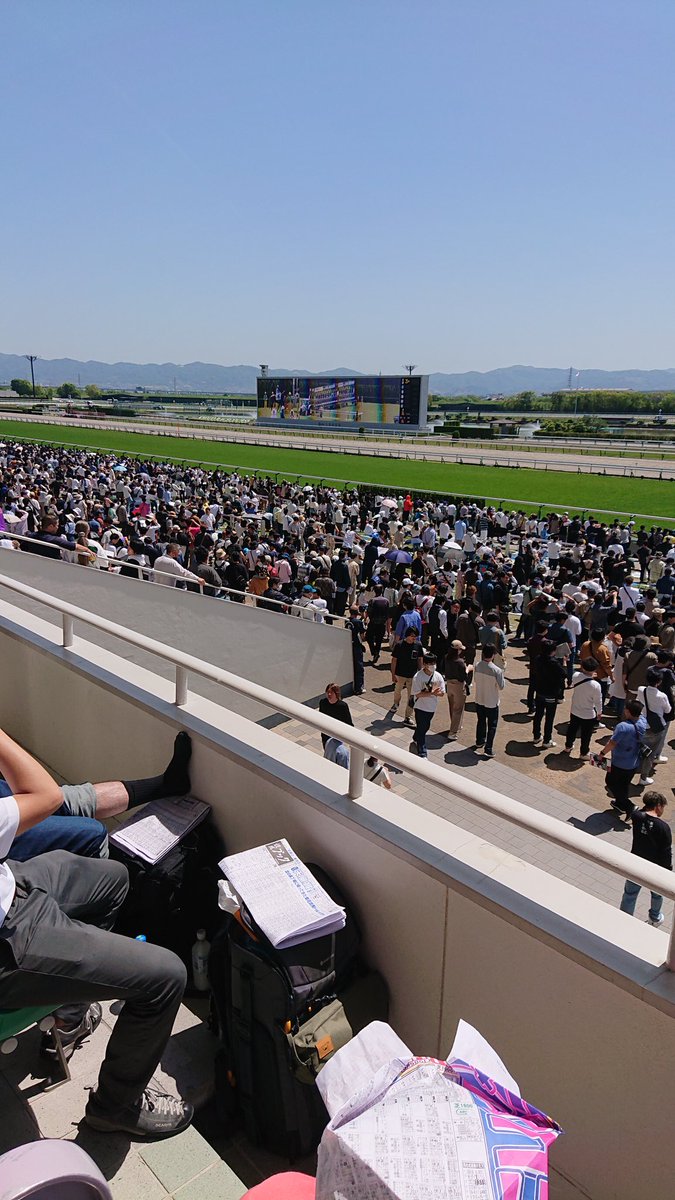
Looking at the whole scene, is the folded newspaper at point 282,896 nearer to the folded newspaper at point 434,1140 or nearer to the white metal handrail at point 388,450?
the folded newspaper at point 434,1140

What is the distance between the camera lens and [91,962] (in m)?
2.07

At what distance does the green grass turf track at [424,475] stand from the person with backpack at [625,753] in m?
26.1

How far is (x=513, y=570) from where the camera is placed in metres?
17.4

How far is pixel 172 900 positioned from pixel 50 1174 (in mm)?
1468

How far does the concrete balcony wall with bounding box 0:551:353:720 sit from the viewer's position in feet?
25.9

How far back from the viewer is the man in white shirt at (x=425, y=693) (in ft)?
28.1

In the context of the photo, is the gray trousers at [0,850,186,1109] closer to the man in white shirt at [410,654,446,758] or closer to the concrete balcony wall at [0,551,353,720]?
the concrete balcony wall at [0,551,353,720]

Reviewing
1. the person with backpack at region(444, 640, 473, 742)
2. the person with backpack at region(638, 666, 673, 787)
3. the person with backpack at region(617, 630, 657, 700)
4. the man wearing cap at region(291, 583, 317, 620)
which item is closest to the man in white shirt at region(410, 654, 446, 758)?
the person with backpack at region(444, 640, 473, 742)

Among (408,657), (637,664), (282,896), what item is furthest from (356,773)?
(637,664)

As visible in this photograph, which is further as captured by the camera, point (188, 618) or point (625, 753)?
point (188, 618)

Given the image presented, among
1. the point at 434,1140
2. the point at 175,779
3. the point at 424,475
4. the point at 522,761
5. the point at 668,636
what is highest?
the point at 434,1140

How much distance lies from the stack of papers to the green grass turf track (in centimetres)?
3096

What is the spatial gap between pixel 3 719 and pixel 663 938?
413 centimetres

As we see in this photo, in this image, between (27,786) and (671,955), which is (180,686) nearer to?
(27,786)
